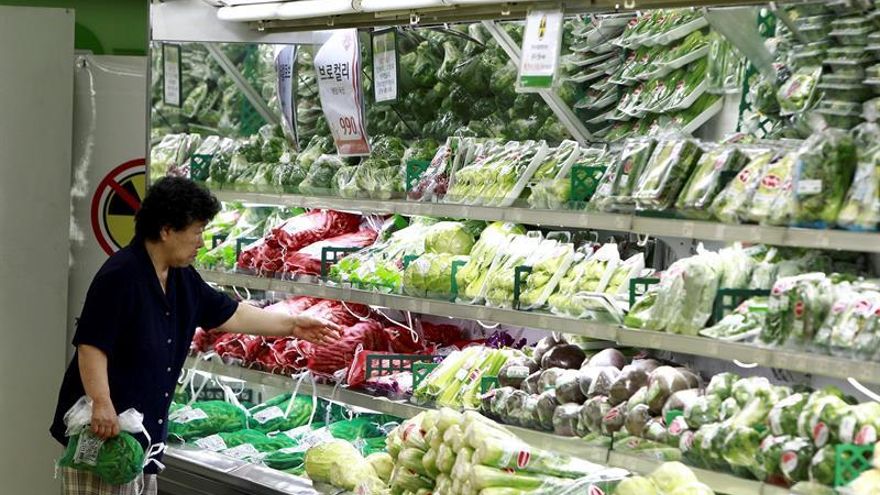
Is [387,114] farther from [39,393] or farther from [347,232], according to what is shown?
[39,393]

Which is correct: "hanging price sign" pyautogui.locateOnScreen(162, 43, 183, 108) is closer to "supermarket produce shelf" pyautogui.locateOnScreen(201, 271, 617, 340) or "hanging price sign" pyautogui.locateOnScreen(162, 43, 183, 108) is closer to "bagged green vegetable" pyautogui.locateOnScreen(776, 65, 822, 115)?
"supermarket produce shelf" pyautogui.locateOnScreen(201, 271, 617, 340)

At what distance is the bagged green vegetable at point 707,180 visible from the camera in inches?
151

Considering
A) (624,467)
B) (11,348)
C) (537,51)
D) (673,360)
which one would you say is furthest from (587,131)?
(11,348)

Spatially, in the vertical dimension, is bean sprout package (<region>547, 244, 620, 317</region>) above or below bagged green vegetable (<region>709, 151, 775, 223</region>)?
below

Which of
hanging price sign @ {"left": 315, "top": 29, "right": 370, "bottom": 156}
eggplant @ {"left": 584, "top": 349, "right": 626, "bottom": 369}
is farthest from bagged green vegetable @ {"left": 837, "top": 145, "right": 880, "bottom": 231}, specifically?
hanging price sign @ {"left": 315, "top": 29, "right": 370, "bottom": 156}

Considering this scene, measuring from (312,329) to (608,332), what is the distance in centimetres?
157

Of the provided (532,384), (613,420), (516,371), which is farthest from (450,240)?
(613,420)

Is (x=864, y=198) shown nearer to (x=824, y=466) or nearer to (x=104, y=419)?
(x=824, y=466)

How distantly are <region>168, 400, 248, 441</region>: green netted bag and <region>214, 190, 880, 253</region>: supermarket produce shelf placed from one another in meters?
1.01

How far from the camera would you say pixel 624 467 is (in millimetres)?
3963

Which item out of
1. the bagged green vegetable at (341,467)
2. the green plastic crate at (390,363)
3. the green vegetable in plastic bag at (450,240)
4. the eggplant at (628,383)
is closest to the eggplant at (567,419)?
the eggplant at (628,383)

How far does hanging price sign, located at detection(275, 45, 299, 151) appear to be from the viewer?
631 cm

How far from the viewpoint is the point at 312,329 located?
532 centimetres

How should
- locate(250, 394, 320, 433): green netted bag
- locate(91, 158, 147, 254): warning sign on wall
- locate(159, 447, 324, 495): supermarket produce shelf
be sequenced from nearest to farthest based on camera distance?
locate(159, 447, 324, 495): supermarket produce shelf < locate(250, 394, 320, 433): green netted bag < locate(91, 158, 147, 254): warning sign on wall
